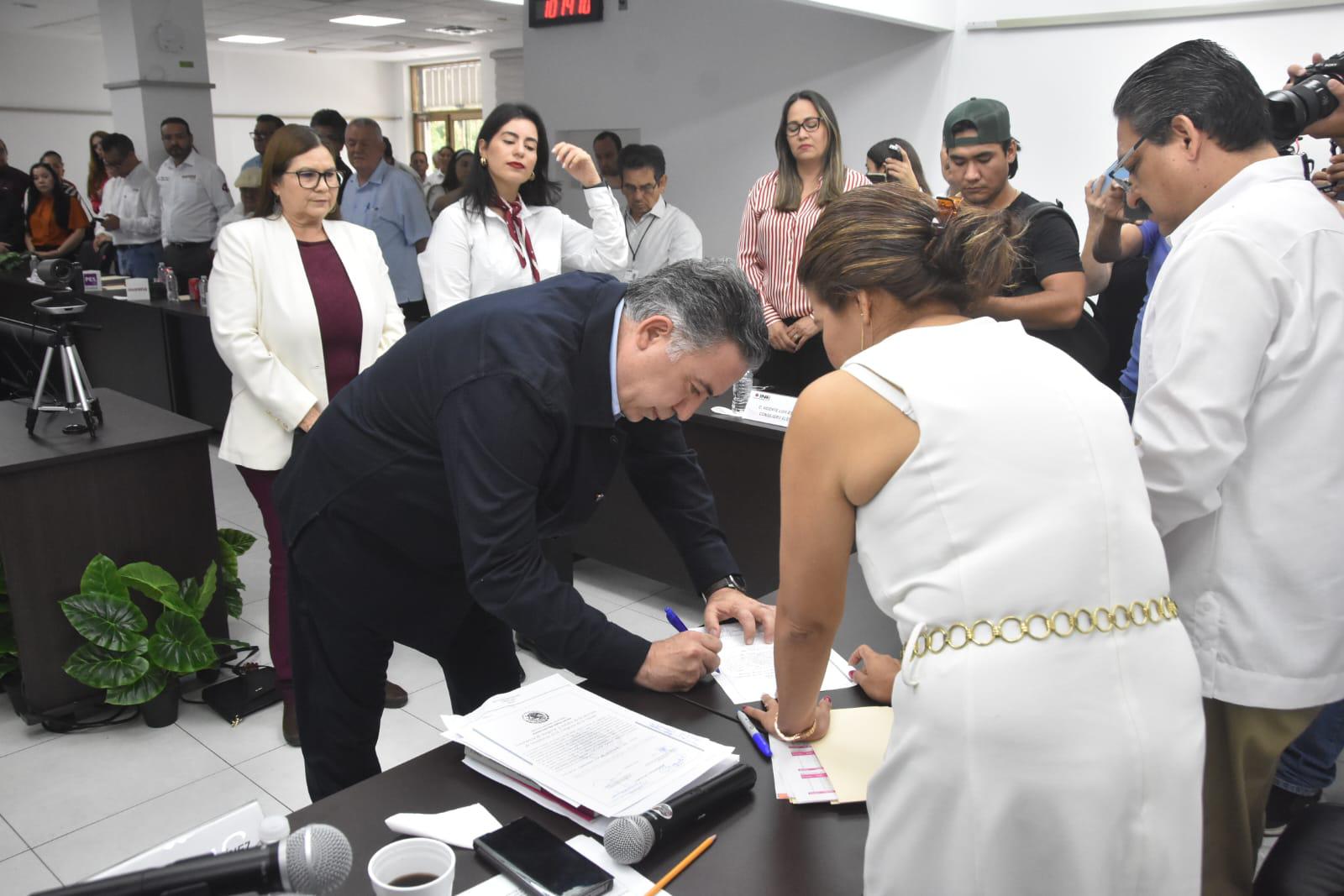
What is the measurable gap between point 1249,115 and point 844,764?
1130mm

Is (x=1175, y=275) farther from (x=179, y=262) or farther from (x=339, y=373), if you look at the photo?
(x=179, y=262)

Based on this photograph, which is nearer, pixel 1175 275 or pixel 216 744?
pixel 1175 275

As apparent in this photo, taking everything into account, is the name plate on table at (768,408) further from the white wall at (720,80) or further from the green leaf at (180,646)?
the white wall at (720,80)

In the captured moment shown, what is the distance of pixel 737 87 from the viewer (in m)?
5.80

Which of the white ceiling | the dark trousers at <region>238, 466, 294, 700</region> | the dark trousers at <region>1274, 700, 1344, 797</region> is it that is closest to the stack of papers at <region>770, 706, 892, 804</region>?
the dark trousers at <region>1274, 700, 1344, 797</region>

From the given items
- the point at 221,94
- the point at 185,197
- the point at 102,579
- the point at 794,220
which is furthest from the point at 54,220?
the point at 221,94

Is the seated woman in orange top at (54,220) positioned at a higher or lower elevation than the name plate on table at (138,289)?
higher

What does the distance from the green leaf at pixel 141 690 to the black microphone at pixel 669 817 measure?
2.12m

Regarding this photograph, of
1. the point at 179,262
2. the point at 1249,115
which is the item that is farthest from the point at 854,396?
the point at 179,262

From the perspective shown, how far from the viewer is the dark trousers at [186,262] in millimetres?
6465

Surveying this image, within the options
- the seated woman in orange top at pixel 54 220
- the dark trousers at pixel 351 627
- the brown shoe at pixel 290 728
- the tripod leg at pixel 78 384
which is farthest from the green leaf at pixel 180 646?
the seated woman in orange top at pixel 54 220

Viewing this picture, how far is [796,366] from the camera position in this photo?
345 cm

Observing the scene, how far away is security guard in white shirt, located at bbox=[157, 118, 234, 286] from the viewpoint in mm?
6754

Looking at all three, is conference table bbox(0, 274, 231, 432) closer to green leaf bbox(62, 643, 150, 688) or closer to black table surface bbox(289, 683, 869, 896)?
green leaf bbox(62, 643, 150, 688)
